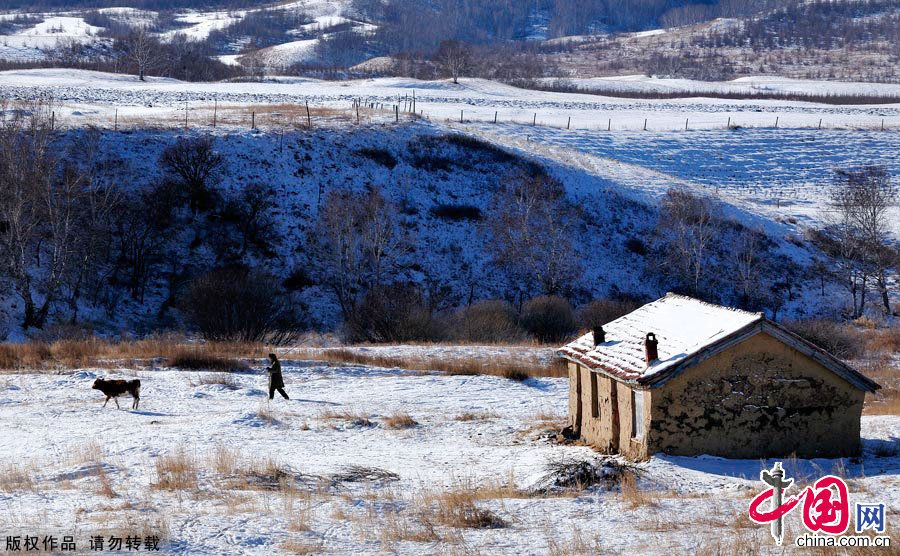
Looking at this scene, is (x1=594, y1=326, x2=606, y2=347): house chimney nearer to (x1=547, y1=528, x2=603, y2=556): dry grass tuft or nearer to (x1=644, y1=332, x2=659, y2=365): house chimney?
(x1=644, y1=332, x2=659, y2=365): house chimney

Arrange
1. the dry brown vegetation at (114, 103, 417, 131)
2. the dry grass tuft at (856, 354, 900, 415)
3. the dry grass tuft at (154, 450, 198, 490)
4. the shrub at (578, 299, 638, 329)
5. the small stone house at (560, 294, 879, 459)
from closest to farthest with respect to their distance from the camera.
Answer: the dry grass tuft at (154, 450, 198, 490), the small stone house at (560, 294, 879, 459), the dry grass tuft at (856, 354, 900, 415), the shrub at (578, 299, 638, 329), the dry brown vegetation at (114, 103, 417, 131)

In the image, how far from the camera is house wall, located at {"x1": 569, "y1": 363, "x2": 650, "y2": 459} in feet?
50.9

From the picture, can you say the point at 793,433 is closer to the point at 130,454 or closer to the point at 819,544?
the point at 819,544

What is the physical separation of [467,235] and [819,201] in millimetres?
25165

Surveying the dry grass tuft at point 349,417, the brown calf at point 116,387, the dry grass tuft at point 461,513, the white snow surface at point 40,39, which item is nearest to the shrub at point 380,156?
the dry grass tuft at point 349,417

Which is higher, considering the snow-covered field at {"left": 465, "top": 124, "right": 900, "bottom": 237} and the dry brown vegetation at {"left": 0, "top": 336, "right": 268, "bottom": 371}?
the snow-covered field at {"left": 465, "top": 124, "right": 900, "bottom": 237}

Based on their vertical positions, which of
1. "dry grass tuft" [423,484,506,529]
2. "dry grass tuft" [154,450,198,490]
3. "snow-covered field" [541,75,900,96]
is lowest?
"dry grass tuft" [154,450,198,490]

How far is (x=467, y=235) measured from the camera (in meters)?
48.9

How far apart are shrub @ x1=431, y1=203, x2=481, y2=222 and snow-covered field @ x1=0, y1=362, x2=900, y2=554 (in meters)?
27.3

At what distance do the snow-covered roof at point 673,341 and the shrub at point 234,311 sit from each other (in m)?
17.0

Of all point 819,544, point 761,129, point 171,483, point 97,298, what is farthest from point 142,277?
point 761,129

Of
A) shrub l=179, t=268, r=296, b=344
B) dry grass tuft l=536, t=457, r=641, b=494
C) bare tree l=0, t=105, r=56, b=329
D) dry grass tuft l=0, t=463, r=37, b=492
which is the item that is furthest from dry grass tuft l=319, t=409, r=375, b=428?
bare tree l=0, t=105, r=56, b=329

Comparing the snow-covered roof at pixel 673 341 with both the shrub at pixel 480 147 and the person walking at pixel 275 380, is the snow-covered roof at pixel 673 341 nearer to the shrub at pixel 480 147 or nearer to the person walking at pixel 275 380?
the person walking at pixel 275 380

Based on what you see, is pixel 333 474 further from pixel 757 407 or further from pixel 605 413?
pixel 757 407
